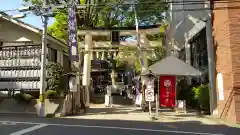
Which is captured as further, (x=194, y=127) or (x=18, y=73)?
(x=18, y=73)

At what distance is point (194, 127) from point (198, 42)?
10869mm

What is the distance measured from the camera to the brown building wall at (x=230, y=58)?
15133 millimetres

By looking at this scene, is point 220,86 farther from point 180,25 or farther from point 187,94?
point 180,25

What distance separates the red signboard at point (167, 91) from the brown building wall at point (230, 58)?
300cm

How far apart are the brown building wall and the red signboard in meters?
3.00

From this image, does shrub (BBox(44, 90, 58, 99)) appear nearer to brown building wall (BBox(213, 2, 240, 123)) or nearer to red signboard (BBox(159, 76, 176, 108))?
red signboard (BBox(159, 76, 176, 108))

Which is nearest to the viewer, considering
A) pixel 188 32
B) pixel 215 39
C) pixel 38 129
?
pixel 38 129

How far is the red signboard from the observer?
62.1 ft

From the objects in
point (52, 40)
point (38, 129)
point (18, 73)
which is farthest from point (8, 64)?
point (38, 129)

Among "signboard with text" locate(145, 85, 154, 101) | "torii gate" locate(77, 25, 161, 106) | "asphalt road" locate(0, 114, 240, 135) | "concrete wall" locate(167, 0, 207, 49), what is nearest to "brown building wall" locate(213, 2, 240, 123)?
"asphalt road" locate(0, 114, 240, 135)

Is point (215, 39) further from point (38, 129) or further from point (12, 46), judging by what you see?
point (12, 46)

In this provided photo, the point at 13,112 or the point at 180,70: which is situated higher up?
the point at 180,70

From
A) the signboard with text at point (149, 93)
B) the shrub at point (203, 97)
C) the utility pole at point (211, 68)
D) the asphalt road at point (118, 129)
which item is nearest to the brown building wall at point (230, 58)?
the utility pole at point (211, 68)

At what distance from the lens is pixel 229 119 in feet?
51.9
